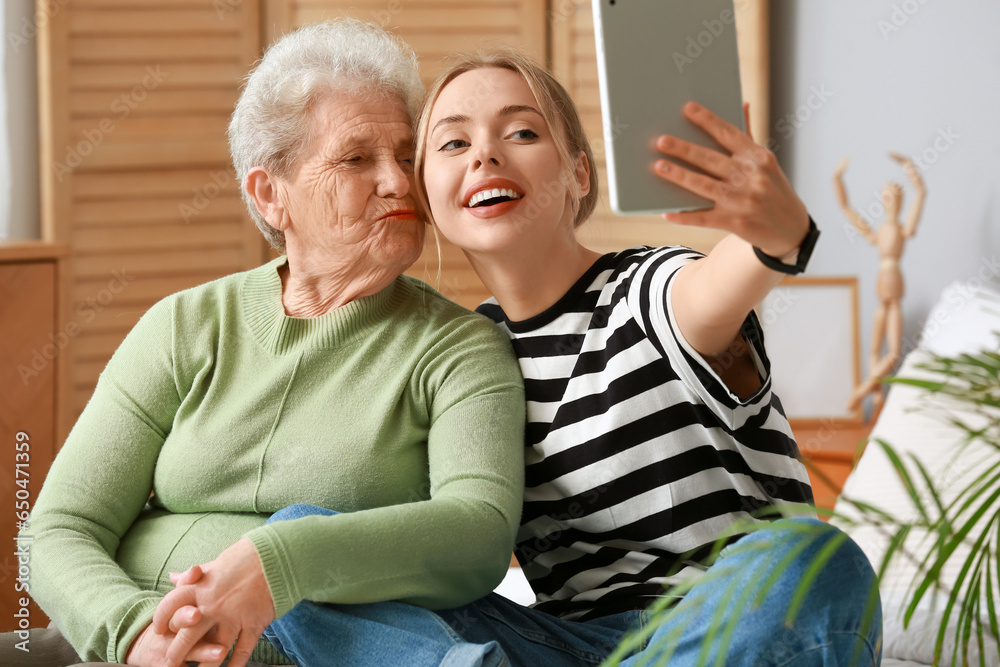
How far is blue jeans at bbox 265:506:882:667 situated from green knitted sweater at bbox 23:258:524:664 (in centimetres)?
4

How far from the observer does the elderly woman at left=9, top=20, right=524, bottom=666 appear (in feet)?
3.49

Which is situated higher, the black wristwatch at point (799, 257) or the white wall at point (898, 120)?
the white wall at point (898, 120)

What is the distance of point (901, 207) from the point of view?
2885 mm

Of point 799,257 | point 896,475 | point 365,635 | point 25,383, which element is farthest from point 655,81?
point 25,383

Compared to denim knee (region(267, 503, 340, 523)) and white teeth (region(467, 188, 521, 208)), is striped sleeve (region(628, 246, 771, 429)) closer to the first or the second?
white teeth (region(467, 188, 521, 208))

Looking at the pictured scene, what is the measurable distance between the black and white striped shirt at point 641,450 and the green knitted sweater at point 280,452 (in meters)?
0.08

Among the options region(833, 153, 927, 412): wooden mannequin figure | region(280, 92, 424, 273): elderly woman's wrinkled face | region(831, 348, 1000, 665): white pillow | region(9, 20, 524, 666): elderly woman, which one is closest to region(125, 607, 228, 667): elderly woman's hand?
region(9, 20, 524, 666): elderly woman

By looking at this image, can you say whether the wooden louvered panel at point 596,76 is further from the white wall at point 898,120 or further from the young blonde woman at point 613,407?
the young blonde woman at point 613,407

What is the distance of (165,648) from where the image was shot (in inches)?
39.7

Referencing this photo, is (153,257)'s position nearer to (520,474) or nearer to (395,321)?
(395,321)

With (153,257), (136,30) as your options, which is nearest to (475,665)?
(153,257)

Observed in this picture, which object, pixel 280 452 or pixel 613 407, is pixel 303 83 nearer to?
pixel 280 452

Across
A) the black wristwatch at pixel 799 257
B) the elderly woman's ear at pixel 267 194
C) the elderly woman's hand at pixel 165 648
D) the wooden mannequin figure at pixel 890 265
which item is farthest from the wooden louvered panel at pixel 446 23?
the black wristwatch at pixel 799 257

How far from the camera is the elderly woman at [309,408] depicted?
1064 mm
